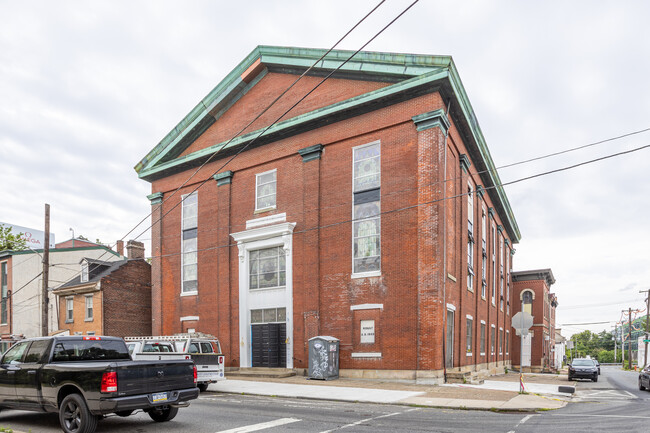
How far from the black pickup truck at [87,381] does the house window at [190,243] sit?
18.8 meters

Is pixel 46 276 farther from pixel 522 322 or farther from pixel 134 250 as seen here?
pixel 522 322

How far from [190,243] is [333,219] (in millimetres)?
10443

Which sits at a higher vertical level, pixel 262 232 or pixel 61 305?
pixel 262 232

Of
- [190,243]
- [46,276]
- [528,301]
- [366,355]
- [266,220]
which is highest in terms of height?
[266,220]

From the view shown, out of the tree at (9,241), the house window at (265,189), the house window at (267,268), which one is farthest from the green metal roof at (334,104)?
the tree at (9,241)

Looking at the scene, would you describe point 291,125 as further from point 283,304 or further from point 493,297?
point 493,297

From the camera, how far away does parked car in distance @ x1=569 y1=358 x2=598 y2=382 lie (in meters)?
29.6

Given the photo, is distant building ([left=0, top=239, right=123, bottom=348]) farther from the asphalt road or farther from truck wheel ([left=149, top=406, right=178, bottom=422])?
truck wheel ([left=149, top=406, right=178, bottom=422])

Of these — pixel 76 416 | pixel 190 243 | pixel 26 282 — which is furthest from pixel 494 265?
pixel 26 282

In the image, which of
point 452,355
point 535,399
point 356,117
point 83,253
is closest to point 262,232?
point 356,117

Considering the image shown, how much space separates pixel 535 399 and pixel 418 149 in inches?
407

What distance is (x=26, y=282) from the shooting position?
129ft

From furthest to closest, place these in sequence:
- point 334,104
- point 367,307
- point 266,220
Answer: point 266,220 < point 334,104 < point 367,307

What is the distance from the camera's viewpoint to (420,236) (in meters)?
20.8
